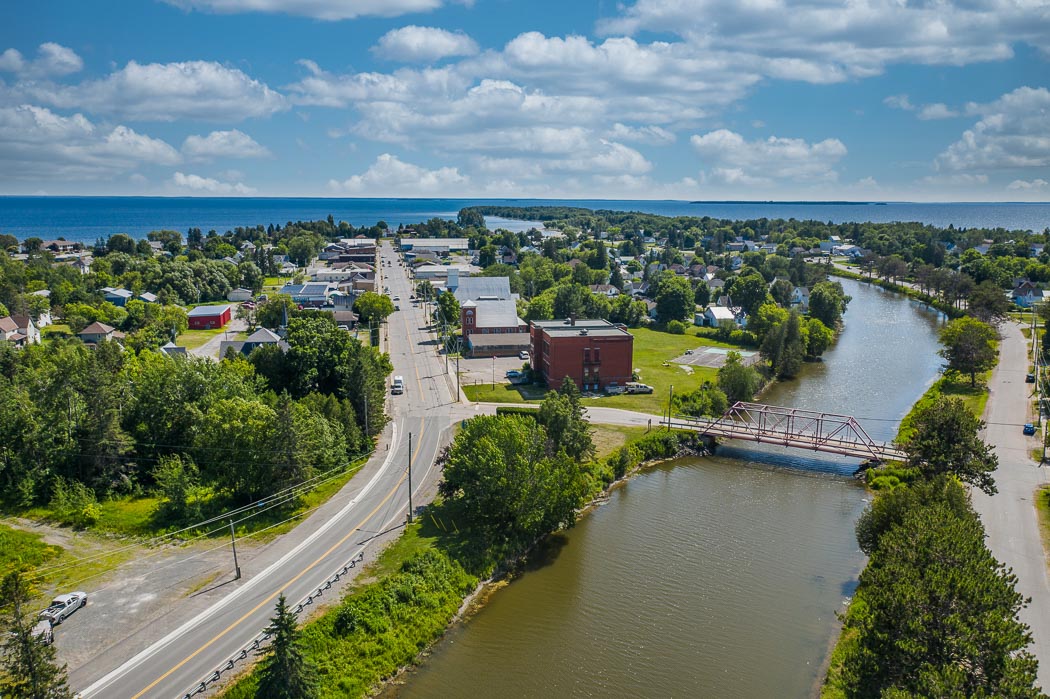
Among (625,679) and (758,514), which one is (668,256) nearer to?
(758,514)

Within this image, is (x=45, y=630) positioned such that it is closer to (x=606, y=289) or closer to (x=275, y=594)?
(x=275, y=594)

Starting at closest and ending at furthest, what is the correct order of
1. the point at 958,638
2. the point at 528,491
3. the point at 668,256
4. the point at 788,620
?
the point at 958,638, the point at 788,620, the point at 528,491, the point at 668,256

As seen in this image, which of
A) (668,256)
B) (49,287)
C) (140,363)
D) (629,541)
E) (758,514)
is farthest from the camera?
(668,256)

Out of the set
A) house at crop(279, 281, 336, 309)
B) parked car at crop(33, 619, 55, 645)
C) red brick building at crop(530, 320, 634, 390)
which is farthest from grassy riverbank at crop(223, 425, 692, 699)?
house at crop(279, 281, 336, 309)

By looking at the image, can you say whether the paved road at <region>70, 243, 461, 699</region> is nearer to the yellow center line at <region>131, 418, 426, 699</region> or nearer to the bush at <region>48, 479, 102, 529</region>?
the yellow center line at <region>131, 418, 426, 699</region>

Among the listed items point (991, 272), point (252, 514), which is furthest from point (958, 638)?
point (991, 272)

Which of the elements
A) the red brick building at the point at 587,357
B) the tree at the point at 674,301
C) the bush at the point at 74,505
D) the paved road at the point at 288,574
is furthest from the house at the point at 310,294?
the bush at the point at 74,505
